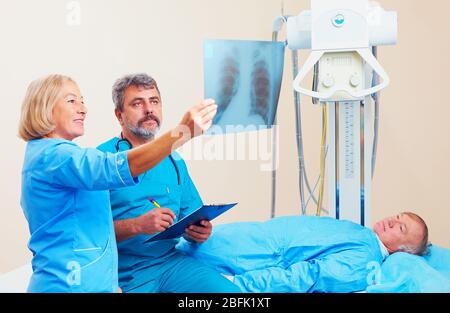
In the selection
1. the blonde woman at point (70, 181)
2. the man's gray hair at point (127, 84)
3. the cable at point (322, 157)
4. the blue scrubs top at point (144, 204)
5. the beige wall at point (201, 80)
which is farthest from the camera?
the cable at point (322, 157)

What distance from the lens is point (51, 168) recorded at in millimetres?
1226

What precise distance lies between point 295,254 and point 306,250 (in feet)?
0.11

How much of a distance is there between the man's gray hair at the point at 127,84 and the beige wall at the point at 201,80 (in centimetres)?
10

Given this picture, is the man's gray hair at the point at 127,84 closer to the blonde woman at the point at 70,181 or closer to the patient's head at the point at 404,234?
the blonde woman at the point at 70,181

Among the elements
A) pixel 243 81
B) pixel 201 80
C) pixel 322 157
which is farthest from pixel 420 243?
pixel 201 80

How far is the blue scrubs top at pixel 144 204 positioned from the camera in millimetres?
1548

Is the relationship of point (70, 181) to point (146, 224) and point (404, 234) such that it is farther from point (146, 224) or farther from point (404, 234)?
point (404, 234)

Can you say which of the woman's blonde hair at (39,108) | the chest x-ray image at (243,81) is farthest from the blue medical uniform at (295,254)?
the woman's blonde hair at (39,108)

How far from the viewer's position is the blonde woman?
1.20 m

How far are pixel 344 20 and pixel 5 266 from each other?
125cm

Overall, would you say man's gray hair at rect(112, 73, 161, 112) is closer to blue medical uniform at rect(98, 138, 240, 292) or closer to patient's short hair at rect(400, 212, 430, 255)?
blue medical uniform at rect(98, 138, 240, 292)

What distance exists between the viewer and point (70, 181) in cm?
122

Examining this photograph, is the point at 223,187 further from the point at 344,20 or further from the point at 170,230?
the point at 344,20
